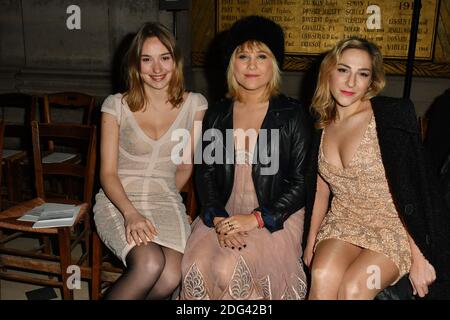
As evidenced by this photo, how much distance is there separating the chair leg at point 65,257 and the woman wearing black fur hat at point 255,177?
33.7 inches

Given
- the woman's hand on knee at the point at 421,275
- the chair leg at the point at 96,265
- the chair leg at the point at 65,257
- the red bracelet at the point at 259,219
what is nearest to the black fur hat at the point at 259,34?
the red bracelet at the point at 259,219

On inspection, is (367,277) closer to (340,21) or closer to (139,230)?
(139,230)

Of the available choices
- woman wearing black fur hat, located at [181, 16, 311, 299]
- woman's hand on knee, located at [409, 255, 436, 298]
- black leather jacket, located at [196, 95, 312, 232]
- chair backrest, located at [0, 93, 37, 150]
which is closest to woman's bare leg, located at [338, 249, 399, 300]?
woman's hand on knee, located at [409, 255, 436, 298]

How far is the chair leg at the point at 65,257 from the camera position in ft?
9.50

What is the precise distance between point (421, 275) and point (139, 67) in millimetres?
1901

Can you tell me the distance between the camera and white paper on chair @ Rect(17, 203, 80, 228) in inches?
114

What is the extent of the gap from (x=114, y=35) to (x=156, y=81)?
227cm

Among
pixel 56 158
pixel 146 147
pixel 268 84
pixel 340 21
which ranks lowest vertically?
pixel 56 158

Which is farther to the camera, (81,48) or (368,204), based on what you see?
(81,48)

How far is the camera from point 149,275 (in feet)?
7.70

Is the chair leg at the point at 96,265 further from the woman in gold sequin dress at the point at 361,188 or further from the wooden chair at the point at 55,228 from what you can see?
the woman in gold sequin dress at the point at 361,188

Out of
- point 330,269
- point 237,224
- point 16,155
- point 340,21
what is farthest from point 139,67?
point 340,21
